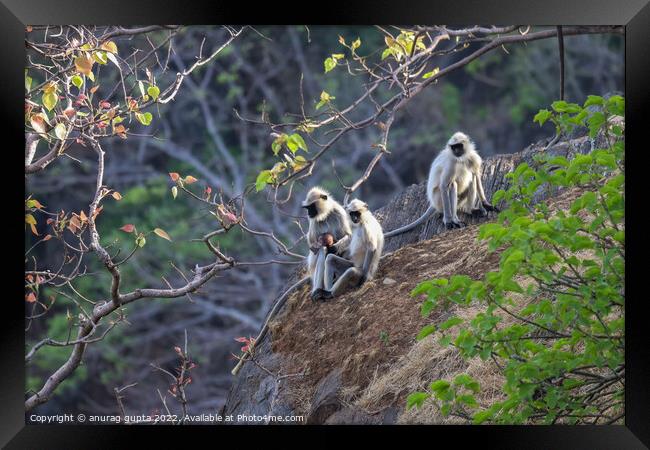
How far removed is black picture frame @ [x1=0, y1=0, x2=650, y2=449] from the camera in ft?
19.8

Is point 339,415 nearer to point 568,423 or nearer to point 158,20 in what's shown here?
point 568,423

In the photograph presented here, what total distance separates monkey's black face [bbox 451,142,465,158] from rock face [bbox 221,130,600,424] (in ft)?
0.87

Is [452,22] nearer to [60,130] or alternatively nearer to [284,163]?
[284,163]

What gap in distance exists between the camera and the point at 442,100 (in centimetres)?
1833

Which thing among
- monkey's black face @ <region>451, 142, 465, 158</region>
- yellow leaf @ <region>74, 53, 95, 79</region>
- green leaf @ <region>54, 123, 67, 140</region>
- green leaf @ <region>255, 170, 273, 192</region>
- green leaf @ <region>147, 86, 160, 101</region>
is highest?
yellow leaf @ <region>74, 53, 95, 79</region>

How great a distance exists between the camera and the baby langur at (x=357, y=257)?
320 inches

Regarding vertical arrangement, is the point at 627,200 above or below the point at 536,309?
above

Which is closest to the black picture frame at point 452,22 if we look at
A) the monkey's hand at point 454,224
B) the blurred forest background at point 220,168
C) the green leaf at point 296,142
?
the green leaf at point 296,142

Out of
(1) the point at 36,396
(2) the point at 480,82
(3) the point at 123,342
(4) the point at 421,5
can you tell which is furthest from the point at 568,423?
(2) the point at 480,82

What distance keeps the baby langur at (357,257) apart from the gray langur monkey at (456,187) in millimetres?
538

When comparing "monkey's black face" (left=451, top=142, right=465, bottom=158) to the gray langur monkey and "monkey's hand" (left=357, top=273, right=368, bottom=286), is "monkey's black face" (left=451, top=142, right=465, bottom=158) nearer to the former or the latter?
the gray langur monkey

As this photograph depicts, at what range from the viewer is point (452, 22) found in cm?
615

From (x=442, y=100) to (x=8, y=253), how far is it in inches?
507

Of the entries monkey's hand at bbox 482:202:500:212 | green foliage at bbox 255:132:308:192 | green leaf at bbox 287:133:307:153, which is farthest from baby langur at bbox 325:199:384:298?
green leaf at bbox 287:133:307:153
